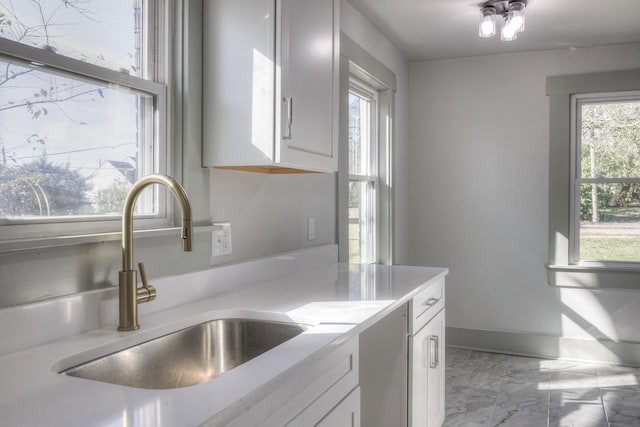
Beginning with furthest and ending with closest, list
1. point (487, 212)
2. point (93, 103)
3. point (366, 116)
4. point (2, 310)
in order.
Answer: point (487, 212)
point (366, 116)
point (93, 103)
point (2, 310)

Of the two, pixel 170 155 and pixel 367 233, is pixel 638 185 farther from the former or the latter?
pixel 170 155

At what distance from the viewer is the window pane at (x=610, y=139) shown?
149 inches

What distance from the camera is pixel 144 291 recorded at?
137cm

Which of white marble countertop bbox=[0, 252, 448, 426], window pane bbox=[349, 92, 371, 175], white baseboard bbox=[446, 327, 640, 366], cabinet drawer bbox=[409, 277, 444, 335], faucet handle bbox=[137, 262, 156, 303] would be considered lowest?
white baseboard bbox=[446, 327, 640, 366]

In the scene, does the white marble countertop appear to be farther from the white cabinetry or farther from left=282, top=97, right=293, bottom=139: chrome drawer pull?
left=282, top=97, right=293, bottom=139: chrome drawer pull

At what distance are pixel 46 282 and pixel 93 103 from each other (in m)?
0.51

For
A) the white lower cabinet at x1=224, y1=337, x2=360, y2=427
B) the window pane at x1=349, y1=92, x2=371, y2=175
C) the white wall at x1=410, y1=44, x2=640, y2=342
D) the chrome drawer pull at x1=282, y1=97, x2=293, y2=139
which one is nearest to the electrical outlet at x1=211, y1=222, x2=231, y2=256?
the chrome drawer pull at x1=282, y1=97, x2=293, y2=139

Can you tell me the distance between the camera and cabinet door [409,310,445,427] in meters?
2.09

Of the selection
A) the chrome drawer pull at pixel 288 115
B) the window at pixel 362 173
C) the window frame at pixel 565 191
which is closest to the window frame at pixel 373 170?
the window at pixel 362 173

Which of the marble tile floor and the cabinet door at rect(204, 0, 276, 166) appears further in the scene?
the marble tile floor

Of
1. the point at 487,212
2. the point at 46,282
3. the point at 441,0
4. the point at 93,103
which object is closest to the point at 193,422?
the point at 46,282

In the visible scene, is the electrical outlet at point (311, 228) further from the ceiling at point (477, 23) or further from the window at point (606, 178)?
the window at point (606, 178)

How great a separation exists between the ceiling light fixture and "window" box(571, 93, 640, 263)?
1251 millimetres

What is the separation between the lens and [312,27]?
76.6 inches
